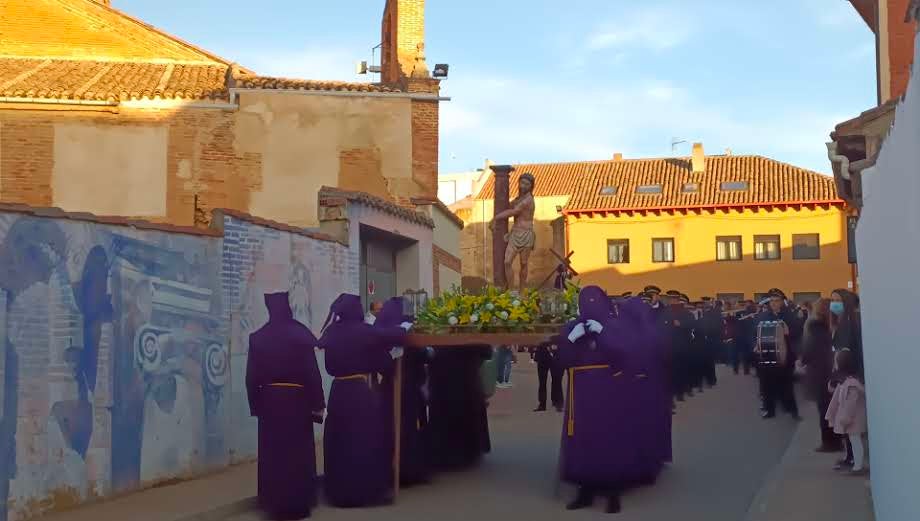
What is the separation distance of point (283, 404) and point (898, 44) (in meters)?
14.6

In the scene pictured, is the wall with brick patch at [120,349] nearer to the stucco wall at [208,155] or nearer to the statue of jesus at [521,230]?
the statue of jesus at [521,230]

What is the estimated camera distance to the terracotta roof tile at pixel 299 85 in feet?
77.0

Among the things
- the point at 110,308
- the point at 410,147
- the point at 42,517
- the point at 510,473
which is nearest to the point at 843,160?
the point at 510,473

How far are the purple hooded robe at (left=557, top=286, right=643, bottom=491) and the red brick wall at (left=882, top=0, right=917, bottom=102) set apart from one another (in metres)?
11.5

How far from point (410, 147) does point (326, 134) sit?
6.41ft

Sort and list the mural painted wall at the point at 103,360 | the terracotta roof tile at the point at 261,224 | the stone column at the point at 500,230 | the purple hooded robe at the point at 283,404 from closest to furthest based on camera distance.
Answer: the mural painted wall at the point at 103,360
the purple hooded robe at the point at 283,404
the terracotta roof tile at the point at 261,224
the stone column at the point at 500,230

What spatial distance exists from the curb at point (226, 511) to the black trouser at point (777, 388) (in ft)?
30.9

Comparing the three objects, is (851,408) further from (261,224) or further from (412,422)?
(261,224)

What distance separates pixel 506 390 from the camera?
22859mm

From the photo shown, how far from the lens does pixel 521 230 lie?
45.8 ft

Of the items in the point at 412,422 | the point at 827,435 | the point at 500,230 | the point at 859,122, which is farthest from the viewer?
the point at 859,122

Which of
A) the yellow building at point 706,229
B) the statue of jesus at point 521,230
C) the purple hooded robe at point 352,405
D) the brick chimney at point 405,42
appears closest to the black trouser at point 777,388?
the statue of jesus at point 521,230

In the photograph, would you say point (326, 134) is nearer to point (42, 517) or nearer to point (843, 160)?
point (843, 160)

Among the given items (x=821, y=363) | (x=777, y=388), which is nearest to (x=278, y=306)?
(x=821, y=363)
